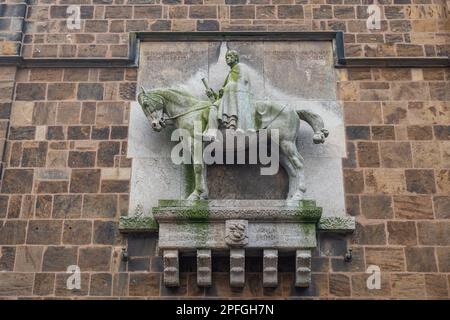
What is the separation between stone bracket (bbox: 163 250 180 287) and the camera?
29.8 ft

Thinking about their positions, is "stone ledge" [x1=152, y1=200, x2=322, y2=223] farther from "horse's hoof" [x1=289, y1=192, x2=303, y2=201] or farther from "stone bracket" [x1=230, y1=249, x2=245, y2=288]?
"stone bracket" [x1=230, y1=249, x2=245, y2=288]

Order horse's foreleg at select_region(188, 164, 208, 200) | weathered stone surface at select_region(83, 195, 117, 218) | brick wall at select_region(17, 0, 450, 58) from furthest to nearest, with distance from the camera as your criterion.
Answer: brick wall at select_region(17, 0, 450, 58) < weathered stone surface at select_region(83, 195, 117, 218) < horse's foreleg at select_region(188, 164, 208, 200)

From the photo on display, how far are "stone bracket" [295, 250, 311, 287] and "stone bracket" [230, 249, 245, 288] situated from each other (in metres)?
0.67

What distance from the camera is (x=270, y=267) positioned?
9102mm

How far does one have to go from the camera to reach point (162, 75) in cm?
1069

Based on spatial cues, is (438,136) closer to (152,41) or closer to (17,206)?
(152,41)

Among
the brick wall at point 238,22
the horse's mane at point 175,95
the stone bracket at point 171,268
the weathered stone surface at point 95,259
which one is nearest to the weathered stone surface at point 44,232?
the weathered stone surface at point 95,259

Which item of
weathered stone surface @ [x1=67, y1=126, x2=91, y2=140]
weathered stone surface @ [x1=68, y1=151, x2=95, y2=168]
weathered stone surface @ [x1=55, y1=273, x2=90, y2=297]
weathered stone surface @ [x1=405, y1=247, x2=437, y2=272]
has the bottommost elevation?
weathered stone surface @ [x1=55, y1=273, x2=90, y2=297]

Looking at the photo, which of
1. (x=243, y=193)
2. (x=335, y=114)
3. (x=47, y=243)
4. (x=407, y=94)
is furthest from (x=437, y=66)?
(x=47, y=243)

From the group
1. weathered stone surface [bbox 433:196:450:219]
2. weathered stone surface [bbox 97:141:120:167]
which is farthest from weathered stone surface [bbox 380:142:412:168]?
weathered stone surface [bbox 97:141:120:167]

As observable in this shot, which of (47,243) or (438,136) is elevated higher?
(438,136)

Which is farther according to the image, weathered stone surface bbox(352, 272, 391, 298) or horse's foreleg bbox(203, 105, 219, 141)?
horse's foreleg bbox(203, 105, 219, 141)

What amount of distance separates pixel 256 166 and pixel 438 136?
2.58 metres

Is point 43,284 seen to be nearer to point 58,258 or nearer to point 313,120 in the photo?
point 58,258
